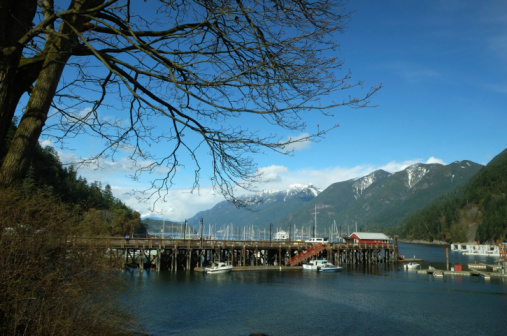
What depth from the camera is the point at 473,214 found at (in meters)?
173

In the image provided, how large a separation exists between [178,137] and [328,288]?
3510cm

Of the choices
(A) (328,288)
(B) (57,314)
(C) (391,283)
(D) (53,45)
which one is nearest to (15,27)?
(D) (53,45)

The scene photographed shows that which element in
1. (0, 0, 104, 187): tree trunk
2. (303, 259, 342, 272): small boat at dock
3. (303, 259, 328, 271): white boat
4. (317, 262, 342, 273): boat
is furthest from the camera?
(303, 259, 328, 271): white boat

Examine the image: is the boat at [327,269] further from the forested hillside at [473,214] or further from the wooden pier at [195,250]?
the forested hillside at [473,214]

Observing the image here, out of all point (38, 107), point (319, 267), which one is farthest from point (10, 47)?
point (319, 267)

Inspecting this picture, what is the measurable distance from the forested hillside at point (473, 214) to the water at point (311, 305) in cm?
11898

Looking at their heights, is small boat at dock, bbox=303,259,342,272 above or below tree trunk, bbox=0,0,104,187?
below

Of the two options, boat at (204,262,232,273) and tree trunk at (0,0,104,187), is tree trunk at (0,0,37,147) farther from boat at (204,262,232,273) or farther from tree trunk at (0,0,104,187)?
boat at (204,262,232,273)

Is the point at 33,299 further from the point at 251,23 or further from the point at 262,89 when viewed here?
the point at 251,23

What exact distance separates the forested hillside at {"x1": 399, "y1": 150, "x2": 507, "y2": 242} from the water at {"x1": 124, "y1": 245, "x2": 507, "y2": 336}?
119 metres

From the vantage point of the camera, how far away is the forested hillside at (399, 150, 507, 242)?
14700 cm

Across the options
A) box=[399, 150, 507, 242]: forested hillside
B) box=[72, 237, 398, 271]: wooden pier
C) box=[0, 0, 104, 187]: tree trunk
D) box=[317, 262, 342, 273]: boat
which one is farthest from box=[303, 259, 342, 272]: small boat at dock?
box=[399, 150, 507, 242]: forested hillside

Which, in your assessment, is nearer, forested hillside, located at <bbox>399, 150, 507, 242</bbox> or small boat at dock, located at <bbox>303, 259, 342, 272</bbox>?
small boat at dock, located at <bbox>303, 259, 342, 272</bbox>

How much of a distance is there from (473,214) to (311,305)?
6746 inches
